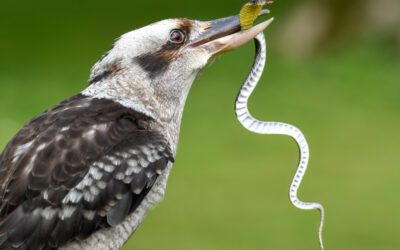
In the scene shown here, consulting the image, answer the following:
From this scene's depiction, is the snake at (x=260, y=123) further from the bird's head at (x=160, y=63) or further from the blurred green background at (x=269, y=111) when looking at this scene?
the blurred green background at (x=269, y=111)

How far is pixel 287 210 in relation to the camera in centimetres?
1161

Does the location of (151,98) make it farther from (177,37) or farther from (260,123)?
(260,123)

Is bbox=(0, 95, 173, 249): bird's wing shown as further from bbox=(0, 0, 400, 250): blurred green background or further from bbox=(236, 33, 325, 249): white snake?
bbox=(0, 0, 400, 250): blurred green background

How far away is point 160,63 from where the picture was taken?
681cm

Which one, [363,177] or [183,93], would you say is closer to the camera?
[183,93]

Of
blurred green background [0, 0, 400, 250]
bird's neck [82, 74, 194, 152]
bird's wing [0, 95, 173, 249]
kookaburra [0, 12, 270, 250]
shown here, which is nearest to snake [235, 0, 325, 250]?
kookaburra [0, 12, 270, 250]

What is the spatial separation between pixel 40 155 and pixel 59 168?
0.36ft

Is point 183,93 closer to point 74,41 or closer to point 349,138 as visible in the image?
point 349,138

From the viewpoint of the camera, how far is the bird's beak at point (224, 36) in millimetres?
6863

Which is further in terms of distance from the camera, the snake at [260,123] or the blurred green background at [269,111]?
the blurred green background at [269,111]

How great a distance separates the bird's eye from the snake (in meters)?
0.32

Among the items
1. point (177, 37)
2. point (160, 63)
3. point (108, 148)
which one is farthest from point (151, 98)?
point (108, 148)

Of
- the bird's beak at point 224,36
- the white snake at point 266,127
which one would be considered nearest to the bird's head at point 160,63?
the bird's beak at point 224,36

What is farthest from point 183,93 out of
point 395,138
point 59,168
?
point 395,138
